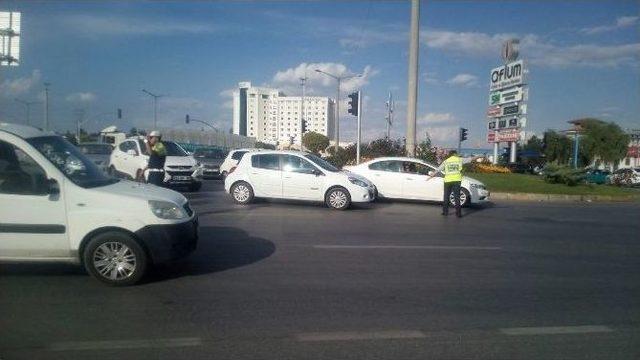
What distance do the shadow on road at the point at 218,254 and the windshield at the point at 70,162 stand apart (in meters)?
1.39

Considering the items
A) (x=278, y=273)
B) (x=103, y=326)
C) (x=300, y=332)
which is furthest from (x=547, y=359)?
(x=103, y=326)

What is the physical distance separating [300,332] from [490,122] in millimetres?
31451

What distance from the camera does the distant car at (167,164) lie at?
654 inches

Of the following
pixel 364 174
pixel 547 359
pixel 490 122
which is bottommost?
pixel 547 359

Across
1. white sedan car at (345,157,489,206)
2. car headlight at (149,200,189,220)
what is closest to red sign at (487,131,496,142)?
white sedan car at (345,157,489,206)

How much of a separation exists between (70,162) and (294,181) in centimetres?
807

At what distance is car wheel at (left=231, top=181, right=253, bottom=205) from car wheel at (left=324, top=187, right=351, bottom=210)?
7.51ft

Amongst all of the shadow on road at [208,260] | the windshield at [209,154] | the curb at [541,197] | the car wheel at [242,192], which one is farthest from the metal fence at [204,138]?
the shadow on road at [208,260]

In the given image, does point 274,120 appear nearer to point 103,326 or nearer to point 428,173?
point 428,173

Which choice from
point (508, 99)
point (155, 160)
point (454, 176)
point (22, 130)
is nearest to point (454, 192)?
point (454, 176)

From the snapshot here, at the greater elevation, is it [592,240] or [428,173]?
[428,173]

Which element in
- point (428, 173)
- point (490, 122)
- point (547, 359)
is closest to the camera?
point (547, 359)

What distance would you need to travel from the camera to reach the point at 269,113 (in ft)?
324

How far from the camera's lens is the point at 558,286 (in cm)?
657
